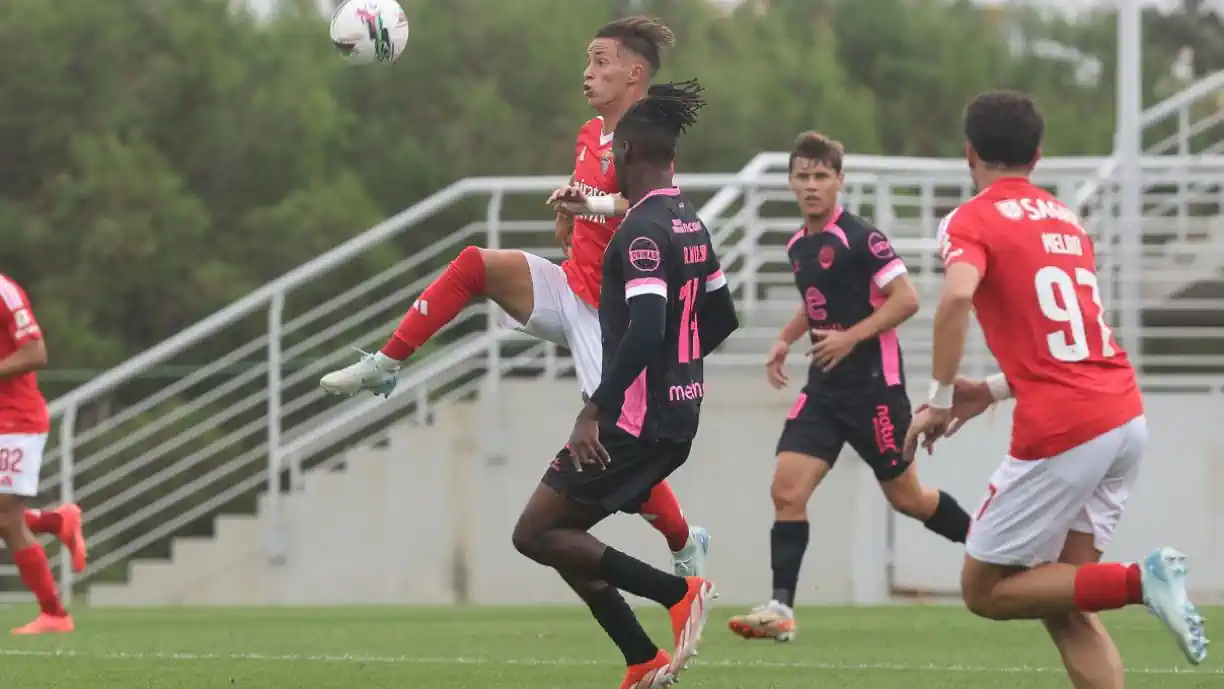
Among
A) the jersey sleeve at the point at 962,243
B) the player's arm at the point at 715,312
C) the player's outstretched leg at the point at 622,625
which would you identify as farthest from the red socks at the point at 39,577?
the jersey sleeve at the point at 962,243

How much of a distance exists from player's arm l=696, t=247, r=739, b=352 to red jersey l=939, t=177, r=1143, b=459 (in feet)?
4.30

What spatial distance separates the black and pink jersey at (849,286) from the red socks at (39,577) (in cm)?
389

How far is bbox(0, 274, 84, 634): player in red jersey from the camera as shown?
1071 cm

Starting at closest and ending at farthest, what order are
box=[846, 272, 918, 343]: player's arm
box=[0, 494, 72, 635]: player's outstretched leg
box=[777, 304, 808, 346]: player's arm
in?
box=[846, 272, 918, 343]: player's arm, box=[777, 304, 808, 346]: player's arm, box=[0, 494, 72, 635]: player's outstretched leg

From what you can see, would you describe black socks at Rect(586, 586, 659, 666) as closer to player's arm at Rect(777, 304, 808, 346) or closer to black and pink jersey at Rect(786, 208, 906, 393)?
black and pink jersey at Rect(786, 208, 906, 393)

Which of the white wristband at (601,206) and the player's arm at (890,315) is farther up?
the white wristband at (601,206)

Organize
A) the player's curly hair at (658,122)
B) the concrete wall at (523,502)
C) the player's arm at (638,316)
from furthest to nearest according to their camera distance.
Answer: the concrete wall at (523,502) < the player's curly hair at (658,122) < the player's arm at (638,316)

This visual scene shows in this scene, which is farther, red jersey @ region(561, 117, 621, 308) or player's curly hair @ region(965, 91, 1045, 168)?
red jersey @ region(561, 117, 621, 308)

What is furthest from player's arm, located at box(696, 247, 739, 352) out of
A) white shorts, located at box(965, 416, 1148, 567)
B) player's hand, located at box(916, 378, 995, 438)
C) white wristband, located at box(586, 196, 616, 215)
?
white shorts, located at box(965, 416, 1148, 567)

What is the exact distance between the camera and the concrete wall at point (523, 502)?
14219mm

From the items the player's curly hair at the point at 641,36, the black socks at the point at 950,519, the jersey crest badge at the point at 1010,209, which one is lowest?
the black socks at the point at 950,519

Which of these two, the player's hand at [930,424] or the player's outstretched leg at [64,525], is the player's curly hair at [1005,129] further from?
the player's outstretched leg at [64,525]

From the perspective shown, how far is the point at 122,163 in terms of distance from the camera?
116 feet

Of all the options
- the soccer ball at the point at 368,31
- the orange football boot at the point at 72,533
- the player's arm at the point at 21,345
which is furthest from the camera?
the orange football boot at the point at 72,533
